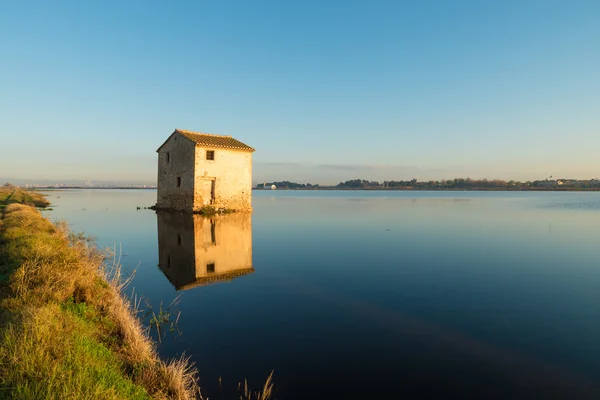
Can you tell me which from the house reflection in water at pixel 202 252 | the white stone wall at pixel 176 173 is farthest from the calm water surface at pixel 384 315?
the white stone wall at pixel 176 173

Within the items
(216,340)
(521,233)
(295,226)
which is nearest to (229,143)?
(295,226)

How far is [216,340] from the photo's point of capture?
21.5ft

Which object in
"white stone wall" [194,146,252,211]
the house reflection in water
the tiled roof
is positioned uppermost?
the tiled roof

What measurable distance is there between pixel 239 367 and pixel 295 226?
1988 cm

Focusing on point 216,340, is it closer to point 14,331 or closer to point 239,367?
point 239,367

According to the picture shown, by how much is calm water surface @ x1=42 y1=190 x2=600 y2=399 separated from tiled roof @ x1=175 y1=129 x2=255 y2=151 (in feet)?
47.6

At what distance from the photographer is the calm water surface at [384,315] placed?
5.21 meters

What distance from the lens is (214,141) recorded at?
103 ft

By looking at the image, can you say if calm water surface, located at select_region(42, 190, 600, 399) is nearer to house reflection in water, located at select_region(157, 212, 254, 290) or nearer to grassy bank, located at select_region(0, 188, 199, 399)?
house reflection in water, located at select_region(157, 212, 254, 290)

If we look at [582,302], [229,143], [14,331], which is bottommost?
[582,302]

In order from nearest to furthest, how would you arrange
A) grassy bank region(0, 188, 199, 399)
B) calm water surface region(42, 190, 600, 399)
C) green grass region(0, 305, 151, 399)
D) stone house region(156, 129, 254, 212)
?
1. green grass region(0, 305, 151, 399)
2. grassy bank region(0, 188, 199, 399)
3. calm water surface region(42, 190, 600, 399)
4. stone house region(156, 129, 254, 212)

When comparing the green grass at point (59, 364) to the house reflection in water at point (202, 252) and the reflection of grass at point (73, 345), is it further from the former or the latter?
the house reflection in water at point (202, 252)

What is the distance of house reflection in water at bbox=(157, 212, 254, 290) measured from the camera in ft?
37.5

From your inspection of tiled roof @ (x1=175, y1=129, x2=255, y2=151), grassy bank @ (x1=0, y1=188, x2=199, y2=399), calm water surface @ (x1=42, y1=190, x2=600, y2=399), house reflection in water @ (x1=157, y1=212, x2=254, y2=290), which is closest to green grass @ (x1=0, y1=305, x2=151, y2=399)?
grassy bank @ (x1=0, y1=188, x2=199, y2=399)
